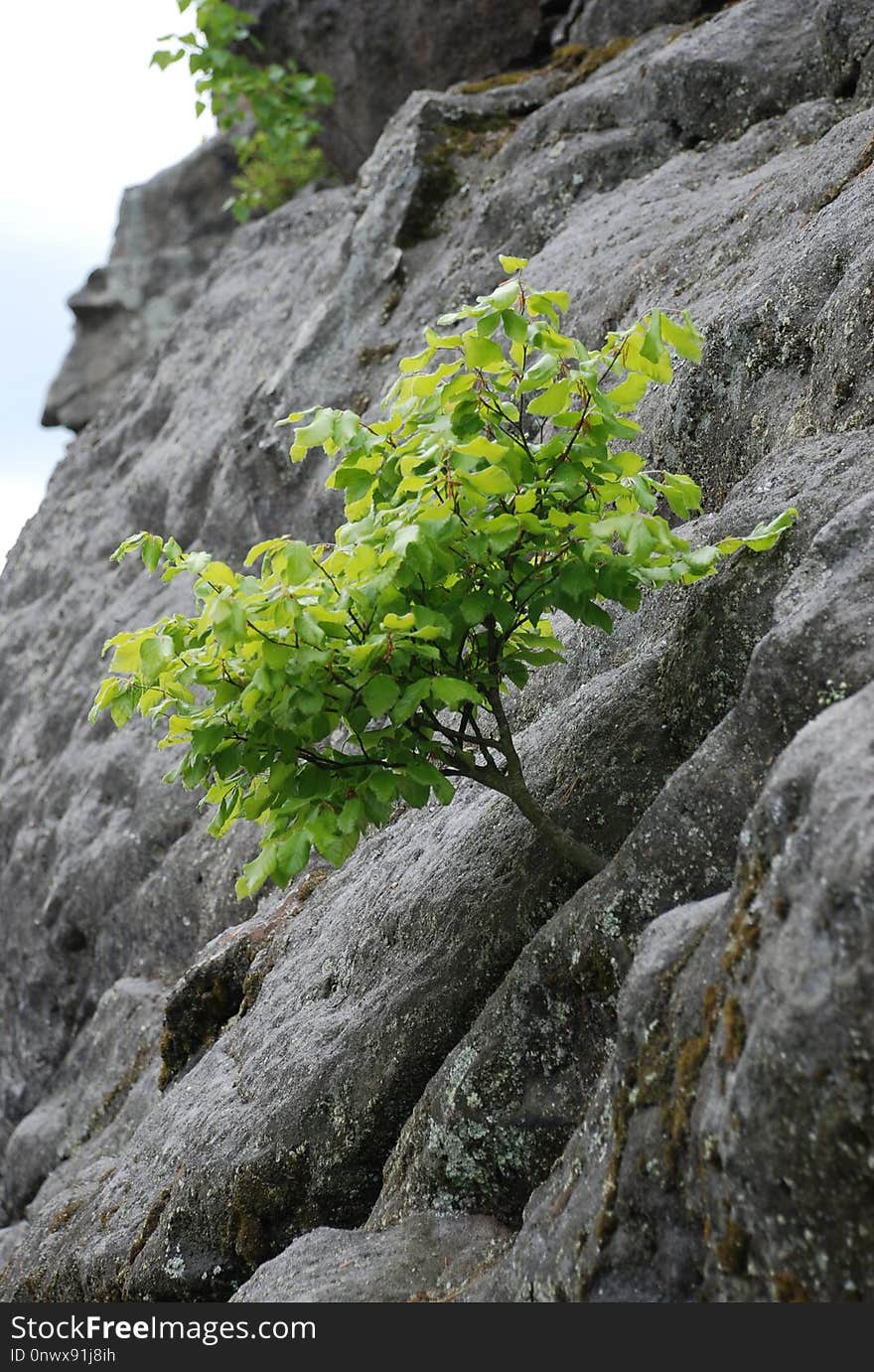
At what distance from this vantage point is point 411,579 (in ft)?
13.9

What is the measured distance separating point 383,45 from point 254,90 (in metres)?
2.22

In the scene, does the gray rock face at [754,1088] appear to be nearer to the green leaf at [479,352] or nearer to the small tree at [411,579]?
the small tree at [411,579]

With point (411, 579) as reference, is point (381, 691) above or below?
below

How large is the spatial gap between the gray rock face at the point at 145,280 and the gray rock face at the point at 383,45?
6.62 metres

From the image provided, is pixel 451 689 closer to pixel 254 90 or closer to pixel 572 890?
pixel 572 890

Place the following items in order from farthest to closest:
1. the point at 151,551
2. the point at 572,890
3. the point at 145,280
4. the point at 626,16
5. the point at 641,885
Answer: the point at 145,280, the point at 626,16, the point at 572,890, the point at 151,551, the point at 641,885

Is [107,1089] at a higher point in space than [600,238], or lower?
lower

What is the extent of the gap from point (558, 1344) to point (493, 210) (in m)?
11.5

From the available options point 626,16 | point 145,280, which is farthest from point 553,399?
point 145,280

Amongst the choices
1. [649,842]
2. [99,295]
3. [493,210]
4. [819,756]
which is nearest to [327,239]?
[493,210]

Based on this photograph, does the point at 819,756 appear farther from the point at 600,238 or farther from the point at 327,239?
the point at 327,239

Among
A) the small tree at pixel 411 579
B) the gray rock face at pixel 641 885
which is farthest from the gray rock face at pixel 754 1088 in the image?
the small tree at pixel 411 579

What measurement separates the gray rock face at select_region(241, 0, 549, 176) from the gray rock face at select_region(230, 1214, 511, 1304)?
17.2 metres

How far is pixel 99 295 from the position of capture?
26.3m
